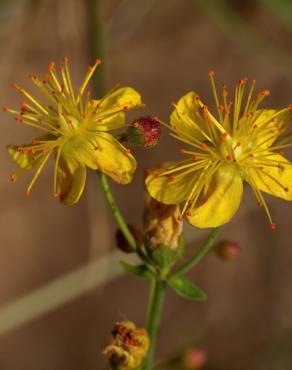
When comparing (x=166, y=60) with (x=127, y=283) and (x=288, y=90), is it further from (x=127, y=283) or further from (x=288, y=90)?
(x=127, y=283)

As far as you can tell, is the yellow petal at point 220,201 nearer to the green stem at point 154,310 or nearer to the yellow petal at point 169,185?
the yellow petal at point 169,185

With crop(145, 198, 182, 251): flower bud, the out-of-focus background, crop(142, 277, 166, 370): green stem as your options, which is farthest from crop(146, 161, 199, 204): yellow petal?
the out-of-focus background

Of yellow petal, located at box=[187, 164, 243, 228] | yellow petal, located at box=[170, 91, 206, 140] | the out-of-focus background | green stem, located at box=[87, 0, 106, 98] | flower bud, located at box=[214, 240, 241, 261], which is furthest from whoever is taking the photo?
the out-of-focus background

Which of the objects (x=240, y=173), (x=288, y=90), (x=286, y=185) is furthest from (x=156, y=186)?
(x=288, y=90)

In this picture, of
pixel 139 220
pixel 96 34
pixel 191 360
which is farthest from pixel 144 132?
pixel 139 220

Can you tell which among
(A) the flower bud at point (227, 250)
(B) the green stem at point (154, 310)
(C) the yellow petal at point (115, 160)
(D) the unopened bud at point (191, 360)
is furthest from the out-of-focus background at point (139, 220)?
(C) the yellow petal at point (115, 160)

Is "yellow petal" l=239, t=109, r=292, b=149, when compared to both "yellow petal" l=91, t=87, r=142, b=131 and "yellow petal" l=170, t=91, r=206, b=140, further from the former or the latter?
"yellow petal" l=91, t=87, r=142, b=131
